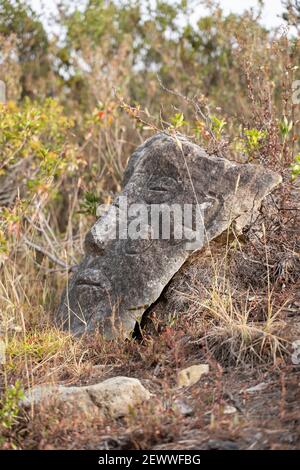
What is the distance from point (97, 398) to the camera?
3.44 meters

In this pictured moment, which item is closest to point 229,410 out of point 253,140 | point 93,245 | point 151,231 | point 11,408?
point 11,408

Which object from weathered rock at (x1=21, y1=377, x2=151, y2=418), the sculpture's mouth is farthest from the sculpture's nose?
weathered rock at (x1=21, y1=377, x2=151, y2=418)

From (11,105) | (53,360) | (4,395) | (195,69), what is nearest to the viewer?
(4,395)

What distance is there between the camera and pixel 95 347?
4.30 m

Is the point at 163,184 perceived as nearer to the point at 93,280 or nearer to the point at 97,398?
the point at 93,280

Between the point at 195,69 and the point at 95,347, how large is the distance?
19.5ft

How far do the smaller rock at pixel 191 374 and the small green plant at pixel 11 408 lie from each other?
874 mm

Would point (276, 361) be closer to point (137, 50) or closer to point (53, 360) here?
point (53, 360)

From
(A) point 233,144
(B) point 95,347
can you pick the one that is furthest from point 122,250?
(A) point 233,144

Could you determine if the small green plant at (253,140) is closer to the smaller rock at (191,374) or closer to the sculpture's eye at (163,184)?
the sculpture's eye at (163,184)

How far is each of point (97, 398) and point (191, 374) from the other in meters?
0.58

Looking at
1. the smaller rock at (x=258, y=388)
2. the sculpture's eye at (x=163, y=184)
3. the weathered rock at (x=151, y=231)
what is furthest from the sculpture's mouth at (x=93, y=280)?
the smaller rock at (x=258, y=388)

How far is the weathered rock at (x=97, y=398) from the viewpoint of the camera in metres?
3.40

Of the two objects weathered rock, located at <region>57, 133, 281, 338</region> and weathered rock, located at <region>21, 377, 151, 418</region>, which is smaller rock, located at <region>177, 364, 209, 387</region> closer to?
weathered rock, located at <region>21, 377, 151, 418</region>
